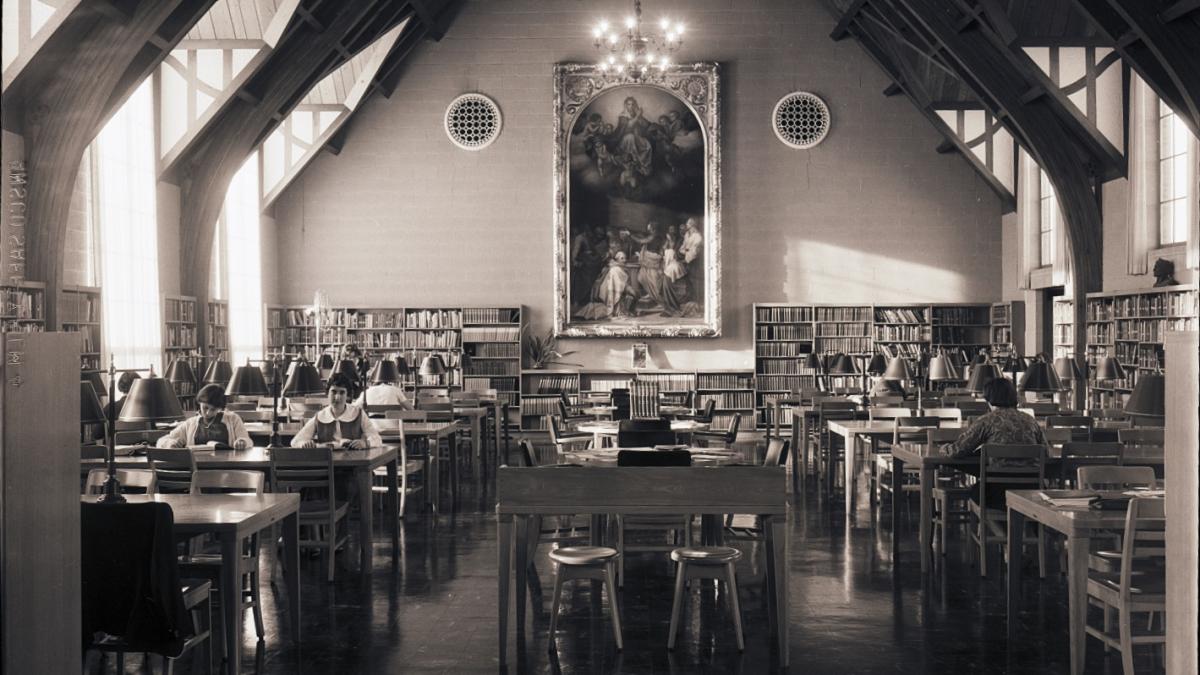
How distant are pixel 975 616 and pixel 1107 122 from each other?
875 centimetres

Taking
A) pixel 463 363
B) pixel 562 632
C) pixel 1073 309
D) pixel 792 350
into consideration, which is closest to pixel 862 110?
pixel 792 350

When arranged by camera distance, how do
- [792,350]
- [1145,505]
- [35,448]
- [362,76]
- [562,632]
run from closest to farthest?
[35,448]
[1145,505]
[562,632]
[362,76]
[792,350]

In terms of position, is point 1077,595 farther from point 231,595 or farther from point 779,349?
point 779,349

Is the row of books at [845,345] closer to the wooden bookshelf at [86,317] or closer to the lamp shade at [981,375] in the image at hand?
the lamp shade at [981,375]

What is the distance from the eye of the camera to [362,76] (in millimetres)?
15562

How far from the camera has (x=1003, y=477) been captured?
6828 millimetres

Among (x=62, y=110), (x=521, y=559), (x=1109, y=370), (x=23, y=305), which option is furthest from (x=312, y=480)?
(x=1109, y=370)

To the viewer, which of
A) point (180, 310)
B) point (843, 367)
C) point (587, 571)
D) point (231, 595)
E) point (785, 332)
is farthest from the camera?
point (785, 332)

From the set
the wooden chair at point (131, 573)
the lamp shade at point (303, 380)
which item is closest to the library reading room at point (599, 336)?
the wooden chair at point (131, 573)

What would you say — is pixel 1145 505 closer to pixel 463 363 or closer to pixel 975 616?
pixel 975 616

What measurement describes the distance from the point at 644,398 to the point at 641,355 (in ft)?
2.69

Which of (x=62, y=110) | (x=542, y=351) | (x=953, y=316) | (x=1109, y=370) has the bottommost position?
(x=1109, y=370)

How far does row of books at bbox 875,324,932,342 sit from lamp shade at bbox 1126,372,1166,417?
464 inches

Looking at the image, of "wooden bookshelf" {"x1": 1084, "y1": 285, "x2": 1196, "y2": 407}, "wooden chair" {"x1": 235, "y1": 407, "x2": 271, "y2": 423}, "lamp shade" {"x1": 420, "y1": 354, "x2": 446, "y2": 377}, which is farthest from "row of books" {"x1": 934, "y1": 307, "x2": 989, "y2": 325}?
"wooden chair" {"x1": 235, "y1": 407, "x2": 271, "y2": 423}
